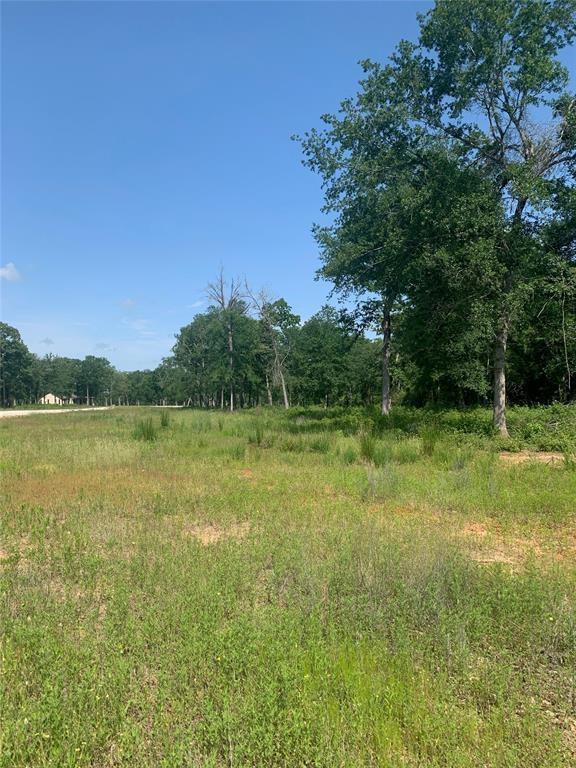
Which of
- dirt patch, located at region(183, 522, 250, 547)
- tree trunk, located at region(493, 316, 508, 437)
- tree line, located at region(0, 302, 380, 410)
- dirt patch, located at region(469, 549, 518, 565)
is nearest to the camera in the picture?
dirt patch, located at region(469, 549, 518, 565)

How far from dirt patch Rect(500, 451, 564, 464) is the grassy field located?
4.74 m

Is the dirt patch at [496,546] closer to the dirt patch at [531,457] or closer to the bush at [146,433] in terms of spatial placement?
the dirt patch at [531,457]

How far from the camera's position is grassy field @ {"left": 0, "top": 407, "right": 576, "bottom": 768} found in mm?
2576

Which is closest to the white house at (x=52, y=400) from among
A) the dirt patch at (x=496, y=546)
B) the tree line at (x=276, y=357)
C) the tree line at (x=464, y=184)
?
the tree line at (x=276, y=357)

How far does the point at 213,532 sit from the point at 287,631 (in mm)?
3030

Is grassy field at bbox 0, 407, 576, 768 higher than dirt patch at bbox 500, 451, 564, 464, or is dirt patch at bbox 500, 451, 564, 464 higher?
dirt patch at bbox 500, 451, 564, 464

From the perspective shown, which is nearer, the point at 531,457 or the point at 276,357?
the point at 531,457

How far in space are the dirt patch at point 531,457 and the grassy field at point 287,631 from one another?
4737mm

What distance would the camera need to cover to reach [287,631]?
138 inches

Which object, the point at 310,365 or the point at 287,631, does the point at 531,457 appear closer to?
the point at 287,631

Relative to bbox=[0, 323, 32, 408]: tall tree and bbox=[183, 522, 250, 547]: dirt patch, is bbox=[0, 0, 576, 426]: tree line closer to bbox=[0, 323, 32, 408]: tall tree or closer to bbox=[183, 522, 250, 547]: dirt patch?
bbox=[183, 522, 250, 547]: dirt patch

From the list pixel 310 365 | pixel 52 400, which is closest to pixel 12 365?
pixel 52 400

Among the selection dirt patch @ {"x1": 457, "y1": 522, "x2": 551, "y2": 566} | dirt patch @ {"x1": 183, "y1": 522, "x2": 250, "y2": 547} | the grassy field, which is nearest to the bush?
the grassy field

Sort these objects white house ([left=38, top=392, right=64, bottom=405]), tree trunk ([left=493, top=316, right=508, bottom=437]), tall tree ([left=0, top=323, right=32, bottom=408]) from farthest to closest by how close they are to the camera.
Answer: white house ([left=38, top=392, right=64, bottom=405]) → tall tree ([left=0, top=323, right=32, bottom=408]) → tree trunk ([left=493, top=316, right=508, bottom=437])
